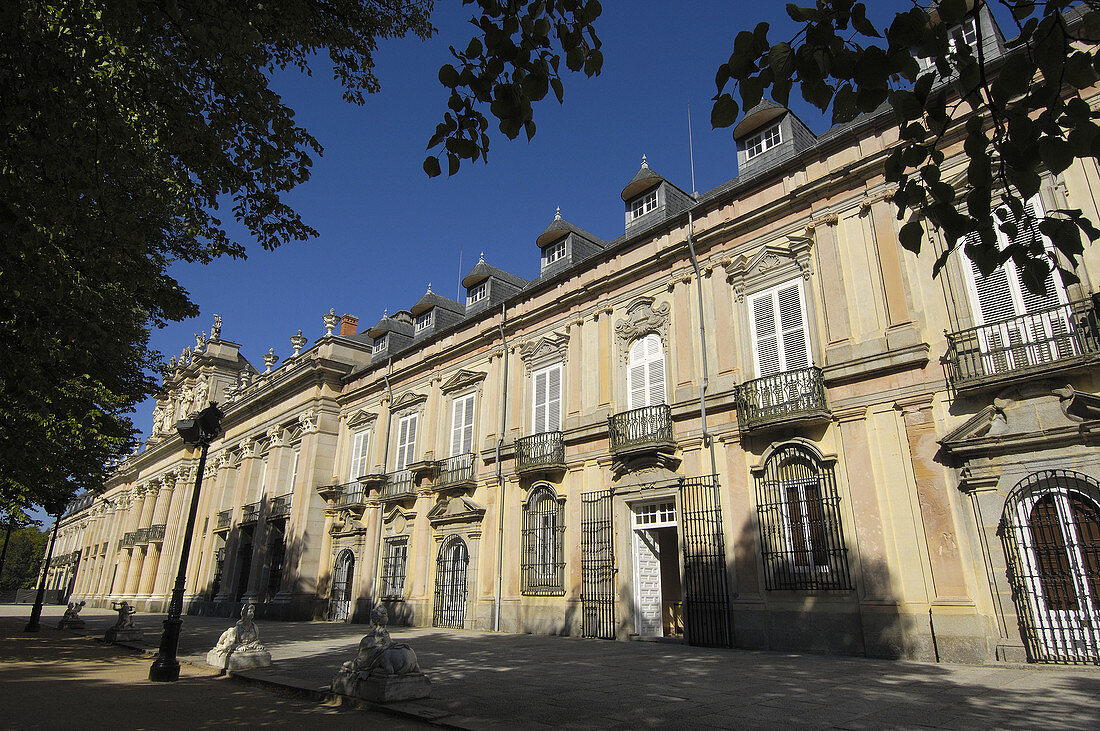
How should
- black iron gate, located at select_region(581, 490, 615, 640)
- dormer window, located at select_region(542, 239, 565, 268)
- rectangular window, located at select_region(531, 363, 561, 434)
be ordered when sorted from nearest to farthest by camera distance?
black iron gate, located at select_region(581, 490, 615, 640) < rectangular window, located at select_region(531, 363, 561, 434) < dormer window, located at select_region(542, 239, 565, 268)

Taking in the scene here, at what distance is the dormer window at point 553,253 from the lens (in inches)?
788

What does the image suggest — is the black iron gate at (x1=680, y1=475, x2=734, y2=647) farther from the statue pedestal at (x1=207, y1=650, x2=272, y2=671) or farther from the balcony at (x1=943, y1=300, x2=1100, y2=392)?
the statue pedestal at (x1=207, y1=650, x2=272, y2=671)

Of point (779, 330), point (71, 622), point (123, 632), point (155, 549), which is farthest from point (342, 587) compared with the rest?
point (155, 549)

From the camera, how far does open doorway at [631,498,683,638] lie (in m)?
14.3

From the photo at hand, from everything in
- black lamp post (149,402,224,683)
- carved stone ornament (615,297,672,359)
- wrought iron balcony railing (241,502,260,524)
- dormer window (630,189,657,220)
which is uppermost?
dormer window (630,189,657,220)

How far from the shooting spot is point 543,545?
55.1 ft

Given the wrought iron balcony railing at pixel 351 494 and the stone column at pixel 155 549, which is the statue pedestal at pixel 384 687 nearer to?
the wrought iron balcony railing at pixel 351 494

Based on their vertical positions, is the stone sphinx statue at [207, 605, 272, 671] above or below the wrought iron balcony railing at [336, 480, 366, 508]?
below

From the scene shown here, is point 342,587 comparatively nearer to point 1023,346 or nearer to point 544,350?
point 544,350

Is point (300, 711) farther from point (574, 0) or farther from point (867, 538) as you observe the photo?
point (867, 538)

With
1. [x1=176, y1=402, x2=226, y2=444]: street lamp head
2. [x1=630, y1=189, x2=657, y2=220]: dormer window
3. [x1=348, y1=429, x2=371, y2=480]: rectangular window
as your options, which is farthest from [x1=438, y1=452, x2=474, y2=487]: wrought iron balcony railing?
[x1=176, y1=402, x2=226, y2=444]: street lamp head

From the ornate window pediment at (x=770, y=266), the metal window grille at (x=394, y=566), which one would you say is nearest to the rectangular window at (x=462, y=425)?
the metal window grille at (x=394, y=566)

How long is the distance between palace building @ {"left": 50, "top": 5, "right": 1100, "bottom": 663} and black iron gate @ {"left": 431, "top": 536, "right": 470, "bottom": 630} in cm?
9

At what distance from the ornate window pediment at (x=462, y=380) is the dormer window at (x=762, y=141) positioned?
10.1 meters
